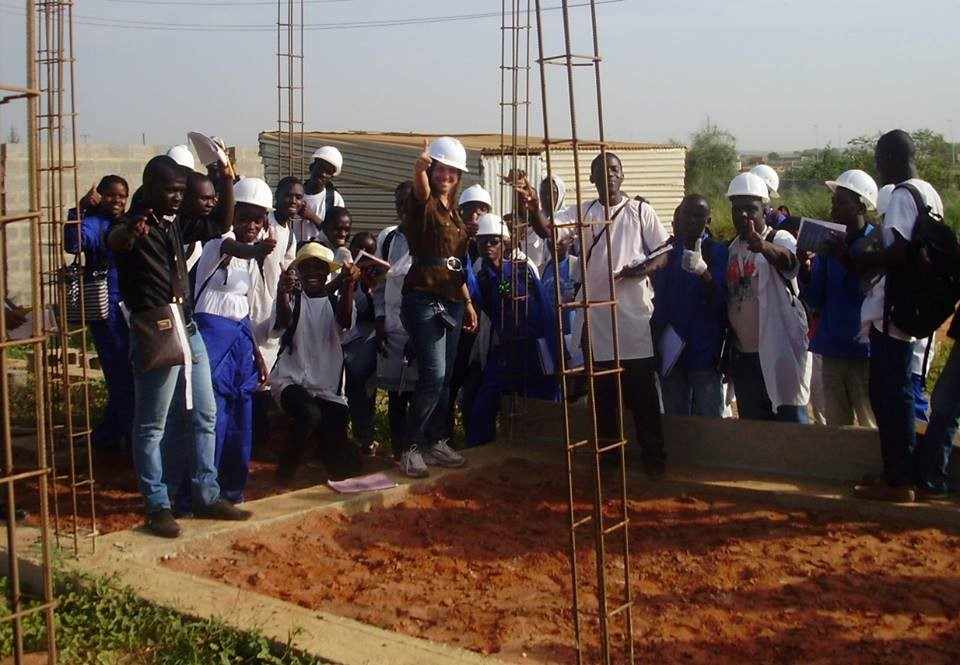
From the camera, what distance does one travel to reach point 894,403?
605cm

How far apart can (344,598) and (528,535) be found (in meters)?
1.23

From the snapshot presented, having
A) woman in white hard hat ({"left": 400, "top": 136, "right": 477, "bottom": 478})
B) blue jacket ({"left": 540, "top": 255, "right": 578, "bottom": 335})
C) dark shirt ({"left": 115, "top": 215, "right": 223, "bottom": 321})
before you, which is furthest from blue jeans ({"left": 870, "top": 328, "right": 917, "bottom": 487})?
dark shirt ({"left": 115, "top": 215, "right": 223, "bottom": 321})

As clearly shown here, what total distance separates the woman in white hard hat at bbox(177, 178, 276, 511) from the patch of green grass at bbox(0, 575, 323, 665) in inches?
57.8

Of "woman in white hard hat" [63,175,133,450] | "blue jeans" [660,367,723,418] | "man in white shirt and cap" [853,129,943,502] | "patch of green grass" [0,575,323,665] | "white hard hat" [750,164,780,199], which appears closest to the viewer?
"patch of green grass" [0,575,323,665]

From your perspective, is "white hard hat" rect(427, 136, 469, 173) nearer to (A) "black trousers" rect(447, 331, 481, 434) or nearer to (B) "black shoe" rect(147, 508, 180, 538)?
(A) "black trousers" rect(447, 331, 481, 434)

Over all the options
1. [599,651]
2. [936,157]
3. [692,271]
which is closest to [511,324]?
[692,271]

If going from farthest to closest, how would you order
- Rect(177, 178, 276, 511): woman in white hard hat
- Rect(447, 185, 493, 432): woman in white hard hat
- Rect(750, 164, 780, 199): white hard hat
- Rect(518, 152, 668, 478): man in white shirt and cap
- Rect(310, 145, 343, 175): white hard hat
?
Rect(310, 145, 343, 175): white hard hat → Rect(750, 164, 780, 199): white hard hat → Rect(447, 185, 493, 432): woman in white hard hat → Rect(518, 152, 668, 478): man in white shirt and cap → Rect(177, 178, 276, 511): woman in white hard hat

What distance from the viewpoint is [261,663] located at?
14.0 feet

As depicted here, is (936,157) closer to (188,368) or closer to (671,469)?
(671,469)

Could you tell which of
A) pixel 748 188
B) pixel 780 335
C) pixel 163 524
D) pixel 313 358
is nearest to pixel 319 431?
pixel 313 358

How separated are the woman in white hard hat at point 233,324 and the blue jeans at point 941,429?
3.48 meters

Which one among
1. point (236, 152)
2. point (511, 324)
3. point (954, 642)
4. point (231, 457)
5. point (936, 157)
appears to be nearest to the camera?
point (954, 642)

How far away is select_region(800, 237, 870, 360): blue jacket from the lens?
22.3 feet

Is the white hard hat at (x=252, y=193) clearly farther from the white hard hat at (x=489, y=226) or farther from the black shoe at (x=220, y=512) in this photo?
the white hard hat at (x=489, y=226)
